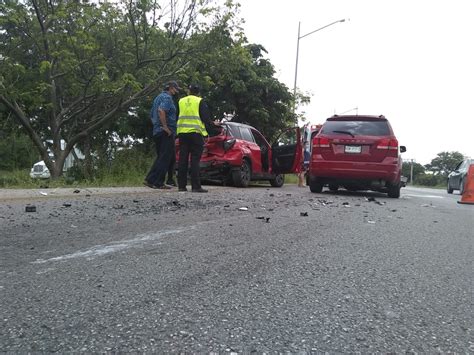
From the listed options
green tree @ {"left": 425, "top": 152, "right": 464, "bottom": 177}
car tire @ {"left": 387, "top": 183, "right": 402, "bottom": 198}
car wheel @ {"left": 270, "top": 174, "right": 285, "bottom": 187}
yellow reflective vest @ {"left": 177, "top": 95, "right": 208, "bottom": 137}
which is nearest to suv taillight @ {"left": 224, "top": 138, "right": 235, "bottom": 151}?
yellow reflective vest @ {"left": 177, "top": 95, "right": 208, "bottom": 137}

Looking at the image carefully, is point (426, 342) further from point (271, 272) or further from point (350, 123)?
point (350, 123)

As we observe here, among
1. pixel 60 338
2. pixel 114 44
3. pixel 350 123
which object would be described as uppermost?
pixel 114 44

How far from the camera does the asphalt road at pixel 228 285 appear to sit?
82.5 inches

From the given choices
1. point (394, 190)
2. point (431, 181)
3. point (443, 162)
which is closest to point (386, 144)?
point (394, 190)

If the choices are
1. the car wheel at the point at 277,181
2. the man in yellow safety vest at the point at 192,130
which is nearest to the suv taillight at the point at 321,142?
the man in yellow safety vest at the point at 192,130

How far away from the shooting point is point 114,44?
39.6ft

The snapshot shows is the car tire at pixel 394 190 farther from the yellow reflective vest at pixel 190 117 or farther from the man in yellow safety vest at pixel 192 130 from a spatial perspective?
the yellow reflective vest at pixel 190 117

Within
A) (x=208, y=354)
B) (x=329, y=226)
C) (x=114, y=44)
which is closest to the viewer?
(x=208, y=354)

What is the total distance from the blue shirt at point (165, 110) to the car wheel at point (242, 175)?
274cm

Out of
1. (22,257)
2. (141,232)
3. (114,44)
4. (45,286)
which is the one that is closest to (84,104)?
(114,44)

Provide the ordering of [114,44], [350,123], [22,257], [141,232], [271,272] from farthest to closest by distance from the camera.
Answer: [114,44], [350,123], [141,232], [22,257], [271,272]

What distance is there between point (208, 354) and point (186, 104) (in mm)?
7436

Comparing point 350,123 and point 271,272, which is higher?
point 350,123

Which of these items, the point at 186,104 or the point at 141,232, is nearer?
the point at 141,232
